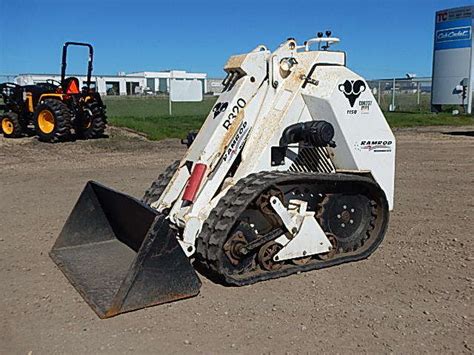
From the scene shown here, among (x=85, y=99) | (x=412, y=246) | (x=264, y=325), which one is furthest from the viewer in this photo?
(x=85, y=99)

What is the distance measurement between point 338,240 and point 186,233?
5.00ft

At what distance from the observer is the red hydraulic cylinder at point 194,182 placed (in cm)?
470

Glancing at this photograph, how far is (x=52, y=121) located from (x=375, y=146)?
38.5 feet

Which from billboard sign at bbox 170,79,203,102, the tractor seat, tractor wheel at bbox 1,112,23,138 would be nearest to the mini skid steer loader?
the tractor seat

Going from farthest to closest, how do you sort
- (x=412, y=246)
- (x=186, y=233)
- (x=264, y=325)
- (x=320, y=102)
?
(x=412, y=246), (x=320, y=102), (x=186, y=233), (x=264, y=325)

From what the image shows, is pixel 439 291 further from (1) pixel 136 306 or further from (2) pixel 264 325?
(1) pixel 136 306

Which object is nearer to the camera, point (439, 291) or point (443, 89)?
point (439, 291)

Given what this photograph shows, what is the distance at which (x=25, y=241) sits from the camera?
233 inches

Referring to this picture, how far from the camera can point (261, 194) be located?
4512 millimetres

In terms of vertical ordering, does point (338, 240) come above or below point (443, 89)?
below

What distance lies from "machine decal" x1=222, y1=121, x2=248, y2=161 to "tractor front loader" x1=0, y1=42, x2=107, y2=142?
10.9m

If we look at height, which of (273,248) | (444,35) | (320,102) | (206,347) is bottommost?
(206,347)

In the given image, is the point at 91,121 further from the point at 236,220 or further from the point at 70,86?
the point at 236,220

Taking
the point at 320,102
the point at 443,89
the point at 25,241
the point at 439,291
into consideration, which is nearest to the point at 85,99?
the point at 25,241
